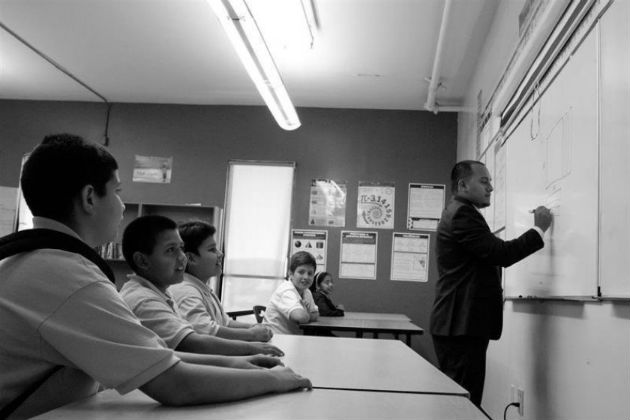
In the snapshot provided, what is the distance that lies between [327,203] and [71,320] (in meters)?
4.97

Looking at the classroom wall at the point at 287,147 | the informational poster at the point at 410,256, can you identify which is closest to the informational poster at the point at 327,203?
the classroom wall at the point at 287,147

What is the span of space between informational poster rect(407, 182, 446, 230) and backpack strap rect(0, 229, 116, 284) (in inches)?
194

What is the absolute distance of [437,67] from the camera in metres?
4.38

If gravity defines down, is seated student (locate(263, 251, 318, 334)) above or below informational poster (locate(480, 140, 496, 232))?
below

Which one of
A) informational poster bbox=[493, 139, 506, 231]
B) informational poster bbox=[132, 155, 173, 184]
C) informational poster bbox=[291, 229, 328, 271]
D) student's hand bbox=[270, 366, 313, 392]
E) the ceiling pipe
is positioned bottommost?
student's hand bbox=[270, 366, 313, 392]

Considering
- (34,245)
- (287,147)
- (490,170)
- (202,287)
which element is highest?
(287,147)

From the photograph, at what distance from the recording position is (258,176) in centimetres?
597

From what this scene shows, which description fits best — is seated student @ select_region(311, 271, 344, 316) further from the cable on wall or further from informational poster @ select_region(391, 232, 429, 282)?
the cable on wall

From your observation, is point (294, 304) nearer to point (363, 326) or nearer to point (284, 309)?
point (284, 309)

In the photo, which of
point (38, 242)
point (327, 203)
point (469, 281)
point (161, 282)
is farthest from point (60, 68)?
point (38, 242)

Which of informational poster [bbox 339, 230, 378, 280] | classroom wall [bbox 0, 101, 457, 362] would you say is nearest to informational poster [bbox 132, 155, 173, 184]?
classroom wall [bbox 0, 101, 457, 362]

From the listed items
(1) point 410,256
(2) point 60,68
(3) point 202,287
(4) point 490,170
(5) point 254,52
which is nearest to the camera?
(3) point 202,287

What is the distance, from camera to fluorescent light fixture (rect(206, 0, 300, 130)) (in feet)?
9.80

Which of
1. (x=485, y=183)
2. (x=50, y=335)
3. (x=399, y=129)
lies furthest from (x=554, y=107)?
(x=399, y=129)
